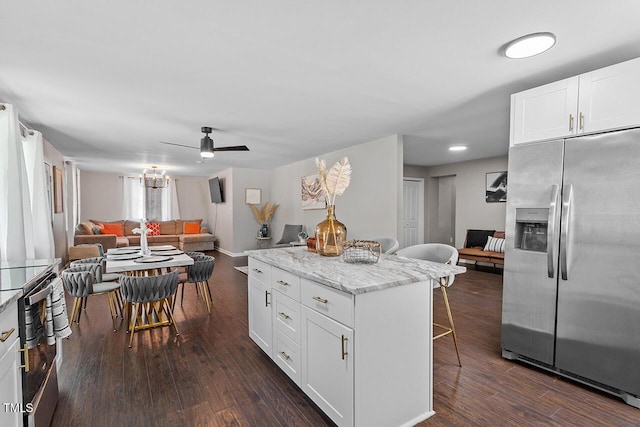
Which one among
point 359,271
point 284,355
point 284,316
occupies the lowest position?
point 284,355

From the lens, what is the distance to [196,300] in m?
4.10

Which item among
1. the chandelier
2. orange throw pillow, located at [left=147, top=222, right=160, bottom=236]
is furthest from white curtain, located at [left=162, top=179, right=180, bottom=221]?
orange throw pillow, located at [left=147, top=222, right=160, bottom=236]

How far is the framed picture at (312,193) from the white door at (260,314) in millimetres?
3382

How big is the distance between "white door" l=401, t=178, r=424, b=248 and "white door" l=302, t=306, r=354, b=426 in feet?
19.6

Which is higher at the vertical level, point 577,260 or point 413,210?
point 413,210

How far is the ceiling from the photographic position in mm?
1600

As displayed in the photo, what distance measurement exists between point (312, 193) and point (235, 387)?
4.45 metres

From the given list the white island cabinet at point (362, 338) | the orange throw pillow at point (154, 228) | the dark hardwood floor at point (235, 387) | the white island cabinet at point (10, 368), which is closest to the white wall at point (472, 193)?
the dark hardwood floor at point (235, 387)

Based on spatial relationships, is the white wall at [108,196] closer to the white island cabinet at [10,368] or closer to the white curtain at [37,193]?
the white curtain at [37,193]

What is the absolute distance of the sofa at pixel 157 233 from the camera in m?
7.06

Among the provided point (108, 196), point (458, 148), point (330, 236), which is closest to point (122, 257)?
point (330, 236)

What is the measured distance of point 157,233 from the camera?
8773 millimetres

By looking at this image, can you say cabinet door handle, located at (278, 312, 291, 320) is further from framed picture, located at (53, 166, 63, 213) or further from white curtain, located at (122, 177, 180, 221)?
white curtain, located at (122, 177, 180, 221)

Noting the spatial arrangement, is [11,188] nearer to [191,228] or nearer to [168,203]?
[191,228]
